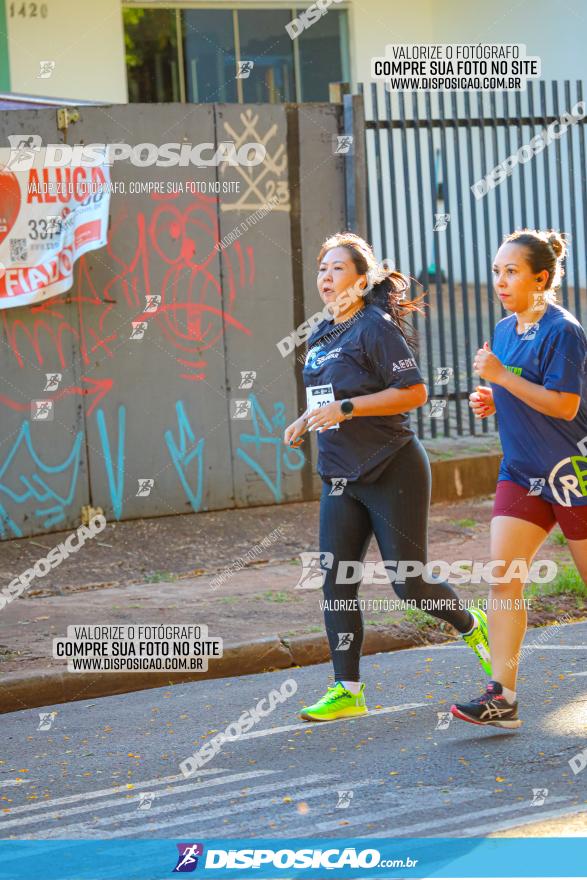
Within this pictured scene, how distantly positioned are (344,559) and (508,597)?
2.31 feet

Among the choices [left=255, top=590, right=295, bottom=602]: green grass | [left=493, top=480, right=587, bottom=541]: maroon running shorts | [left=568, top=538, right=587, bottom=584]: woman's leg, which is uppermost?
[left=493, top=480, right=587, bottom=541]: maroon running shorts

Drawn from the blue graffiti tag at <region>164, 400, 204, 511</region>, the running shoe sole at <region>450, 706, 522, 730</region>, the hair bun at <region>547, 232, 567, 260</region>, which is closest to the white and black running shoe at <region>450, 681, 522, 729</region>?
the running shoe sole at <region>450, 706, 522, 730</region>

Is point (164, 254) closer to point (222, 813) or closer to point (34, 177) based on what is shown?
point (34, 177)

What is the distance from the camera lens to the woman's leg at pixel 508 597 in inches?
219

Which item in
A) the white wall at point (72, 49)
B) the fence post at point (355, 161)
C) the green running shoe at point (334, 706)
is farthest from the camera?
the white wall at point (72, 49)

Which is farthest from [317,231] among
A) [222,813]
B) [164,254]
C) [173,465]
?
[222,813]

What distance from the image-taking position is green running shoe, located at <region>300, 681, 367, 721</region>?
5.98 m

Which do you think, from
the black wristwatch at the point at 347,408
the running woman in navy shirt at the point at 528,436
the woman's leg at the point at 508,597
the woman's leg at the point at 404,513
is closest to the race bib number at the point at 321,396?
the black wristwatch at the point at 347,408

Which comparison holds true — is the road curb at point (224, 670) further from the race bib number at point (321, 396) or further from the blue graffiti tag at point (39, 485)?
the blue graffiti tag at point (39, 485)

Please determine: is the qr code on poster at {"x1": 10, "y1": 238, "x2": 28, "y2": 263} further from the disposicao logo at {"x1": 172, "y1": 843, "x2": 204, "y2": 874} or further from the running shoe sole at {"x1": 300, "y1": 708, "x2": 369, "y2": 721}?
the disposicao logo at {"x1": 172, "y1": 843, "x2": 204, "y2": 874}

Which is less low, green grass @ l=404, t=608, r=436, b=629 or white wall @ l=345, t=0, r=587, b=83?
white wall @ l=345, t=0, r=587, b=83

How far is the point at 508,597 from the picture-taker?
5586mm

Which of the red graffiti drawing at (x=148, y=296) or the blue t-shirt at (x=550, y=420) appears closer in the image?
the blue t-shirt at (x=550, y=420)

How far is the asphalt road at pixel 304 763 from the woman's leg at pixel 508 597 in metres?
0.27
